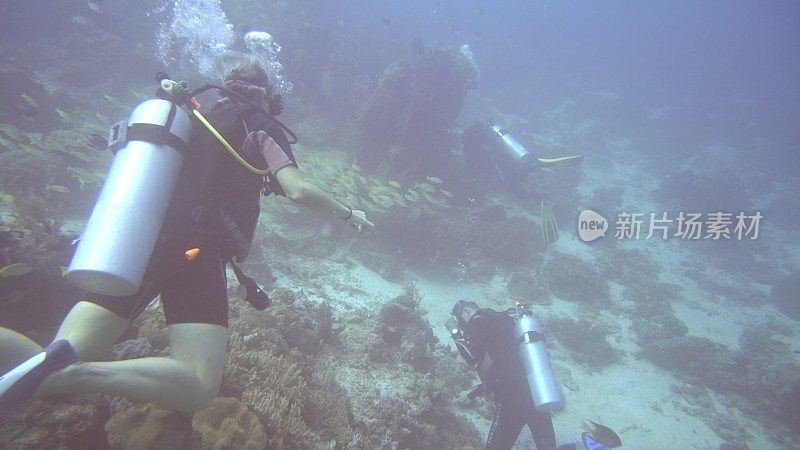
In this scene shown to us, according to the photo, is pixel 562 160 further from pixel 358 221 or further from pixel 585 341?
pixel 358 221

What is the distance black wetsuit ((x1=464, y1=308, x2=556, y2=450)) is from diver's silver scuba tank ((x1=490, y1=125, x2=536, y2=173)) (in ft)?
32.3

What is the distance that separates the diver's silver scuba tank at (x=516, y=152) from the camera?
14516 millimetres

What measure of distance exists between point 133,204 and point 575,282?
13099 mm

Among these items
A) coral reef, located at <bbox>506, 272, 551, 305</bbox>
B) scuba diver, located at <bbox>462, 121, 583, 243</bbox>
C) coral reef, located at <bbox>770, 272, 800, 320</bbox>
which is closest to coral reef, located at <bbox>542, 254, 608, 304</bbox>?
coral reef, located at <bbox>506, 272, 551, 305</bbox>

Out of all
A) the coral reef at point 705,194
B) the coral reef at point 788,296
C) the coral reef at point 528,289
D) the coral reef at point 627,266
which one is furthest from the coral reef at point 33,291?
the coral reef at point 705,194

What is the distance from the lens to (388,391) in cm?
555

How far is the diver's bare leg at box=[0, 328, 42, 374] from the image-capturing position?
1641 millimetres

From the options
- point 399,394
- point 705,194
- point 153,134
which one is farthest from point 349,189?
point 705,194

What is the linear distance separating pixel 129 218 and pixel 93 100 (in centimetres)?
2081

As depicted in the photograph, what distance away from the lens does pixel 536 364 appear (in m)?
6.08

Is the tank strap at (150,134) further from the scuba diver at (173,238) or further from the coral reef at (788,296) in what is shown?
the coral reef at (788,296)

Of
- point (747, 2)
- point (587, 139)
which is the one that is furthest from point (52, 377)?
point (747, 2)

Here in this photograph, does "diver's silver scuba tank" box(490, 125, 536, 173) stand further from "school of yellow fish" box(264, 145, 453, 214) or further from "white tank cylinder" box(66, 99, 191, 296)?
"white tank cylinder" box(66, 99, 191, 296)

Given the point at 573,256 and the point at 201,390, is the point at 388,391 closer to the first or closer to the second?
the point at 201,390
